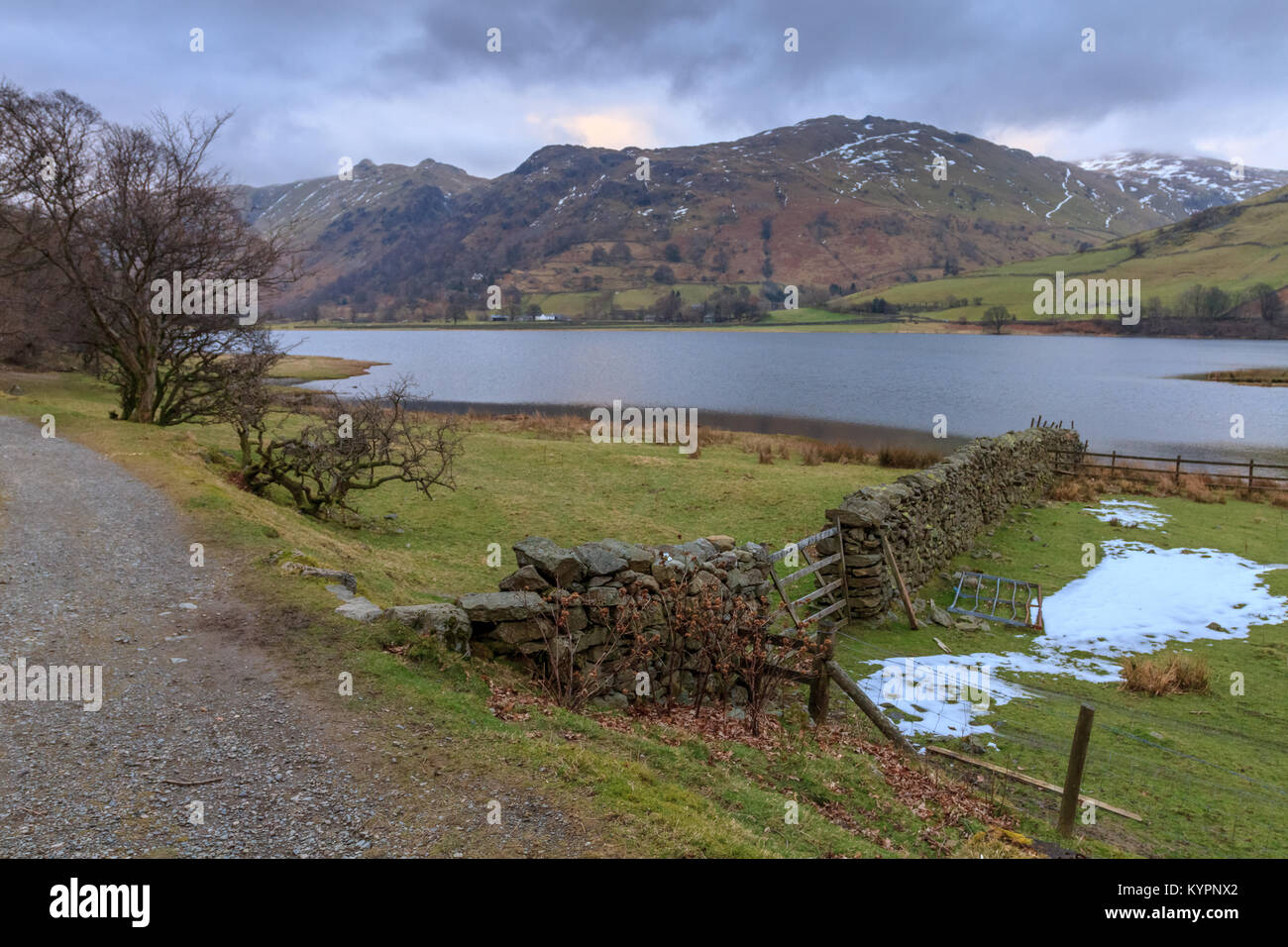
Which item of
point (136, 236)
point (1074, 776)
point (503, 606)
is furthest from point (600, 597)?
point (136, 236)

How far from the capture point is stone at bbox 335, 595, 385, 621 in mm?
9430

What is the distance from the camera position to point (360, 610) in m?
9.63

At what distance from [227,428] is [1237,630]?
34247mm

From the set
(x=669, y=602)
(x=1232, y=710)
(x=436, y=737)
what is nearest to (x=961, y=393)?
(x=1232, y=710)

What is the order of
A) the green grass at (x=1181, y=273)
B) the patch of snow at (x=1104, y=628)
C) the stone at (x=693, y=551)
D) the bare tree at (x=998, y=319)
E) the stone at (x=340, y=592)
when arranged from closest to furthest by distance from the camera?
the stone at (x=340, y=592) < the stone at (x=693, y=551) < the patch of snow at (x=1104, y=628) < the bare tree at (x=998, y=319) < the green grass at (x=1181, y=273)

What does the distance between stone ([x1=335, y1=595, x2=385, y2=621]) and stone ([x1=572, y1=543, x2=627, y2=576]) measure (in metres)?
2.69

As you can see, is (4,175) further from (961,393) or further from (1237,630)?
(961,393)

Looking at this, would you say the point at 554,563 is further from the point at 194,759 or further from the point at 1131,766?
the point at 1131,766

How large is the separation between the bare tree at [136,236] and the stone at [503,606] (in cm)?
1989

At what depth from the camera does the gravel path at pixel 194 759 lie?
5.10m

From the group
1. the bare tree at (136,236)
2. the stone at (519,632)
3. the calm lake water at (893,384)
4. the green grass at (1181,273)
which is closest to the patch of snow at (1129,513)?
the calm lake water at (893,384)

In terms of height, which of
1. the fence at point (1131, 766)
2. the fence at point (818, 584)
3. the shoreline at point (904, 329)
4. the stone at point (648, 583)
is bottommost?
the fence at point (1131, 766)

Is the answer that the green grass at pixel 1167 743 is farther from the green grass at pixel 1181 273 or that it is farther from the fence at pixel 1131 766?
the green grass at pixel 1181 273

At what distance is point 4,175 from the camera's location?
79.0ft
